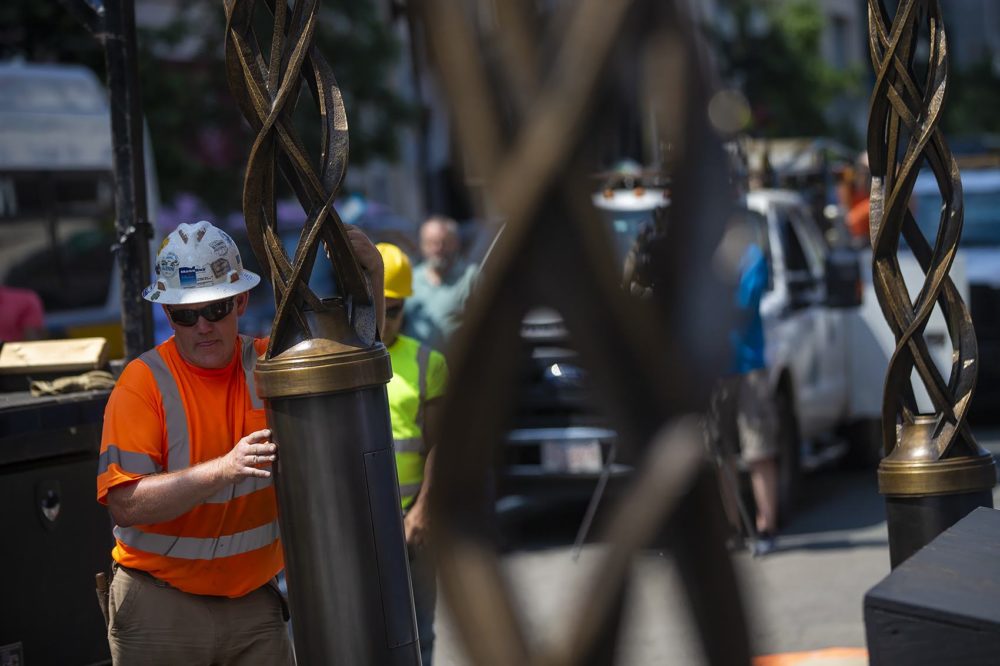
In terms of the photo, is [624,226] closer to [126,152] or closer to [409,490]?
[409,490]

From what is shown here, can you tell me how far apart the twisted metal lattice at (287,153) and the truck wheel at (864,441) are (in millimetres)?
9806

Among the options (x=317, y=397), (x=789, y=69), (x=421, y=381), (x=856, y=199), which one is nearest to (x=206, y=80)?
(x=856, y=199)

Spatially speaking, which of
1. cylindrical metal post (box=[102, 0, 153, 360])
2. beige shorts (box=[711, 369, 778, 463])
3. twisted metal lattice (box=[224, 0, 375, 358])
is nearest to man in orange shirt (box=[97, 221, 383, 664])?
twisted metal lattice (box=[224, 0, 375, 358])

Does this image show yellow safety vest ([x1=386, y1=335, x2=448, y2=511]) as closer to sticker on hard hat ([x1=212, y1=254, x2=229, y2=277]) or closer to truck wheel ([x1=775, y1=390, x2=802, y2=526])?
sticker on hard hat ([x1=212, y1=254, x2=229, y2=277])

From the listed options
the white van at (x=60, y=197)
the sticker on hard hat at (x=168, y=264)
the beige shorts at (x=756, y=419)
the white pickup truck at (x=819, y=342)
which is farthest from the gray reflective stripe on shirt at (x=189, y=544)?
the white van at (x=60, y=197)

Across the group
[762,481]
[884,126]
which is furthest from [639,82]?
[762,481]

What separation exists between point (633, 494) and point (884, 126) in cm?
347

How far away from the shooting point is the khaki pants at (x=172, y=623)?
4.17 m

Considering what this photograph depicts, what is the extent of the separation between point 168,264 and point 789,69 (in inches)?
1171

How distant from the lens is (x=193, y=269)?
13.7 ft

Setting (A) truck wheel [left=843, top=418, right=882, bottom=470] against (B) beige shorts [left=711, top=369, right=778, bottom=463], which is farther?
(A) truck wheel [left=843, top=418, right=882, bottom=470]

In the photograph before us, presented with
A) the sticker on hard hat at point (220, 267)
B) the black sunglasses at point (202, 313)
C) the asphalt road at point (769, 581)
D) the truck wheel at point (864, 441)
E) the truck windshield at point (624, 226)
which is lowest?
the truck wheel at point (864, 441)

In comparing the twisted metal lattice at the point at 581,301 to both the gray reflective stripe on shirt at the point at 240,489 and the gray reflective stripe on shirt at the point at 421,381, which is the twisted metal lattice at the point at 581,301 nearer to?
the gray reflective stripe on shirt at the point at 240,489

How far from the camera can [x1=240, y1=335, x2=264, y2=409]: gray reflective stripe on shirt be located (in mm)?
4219
